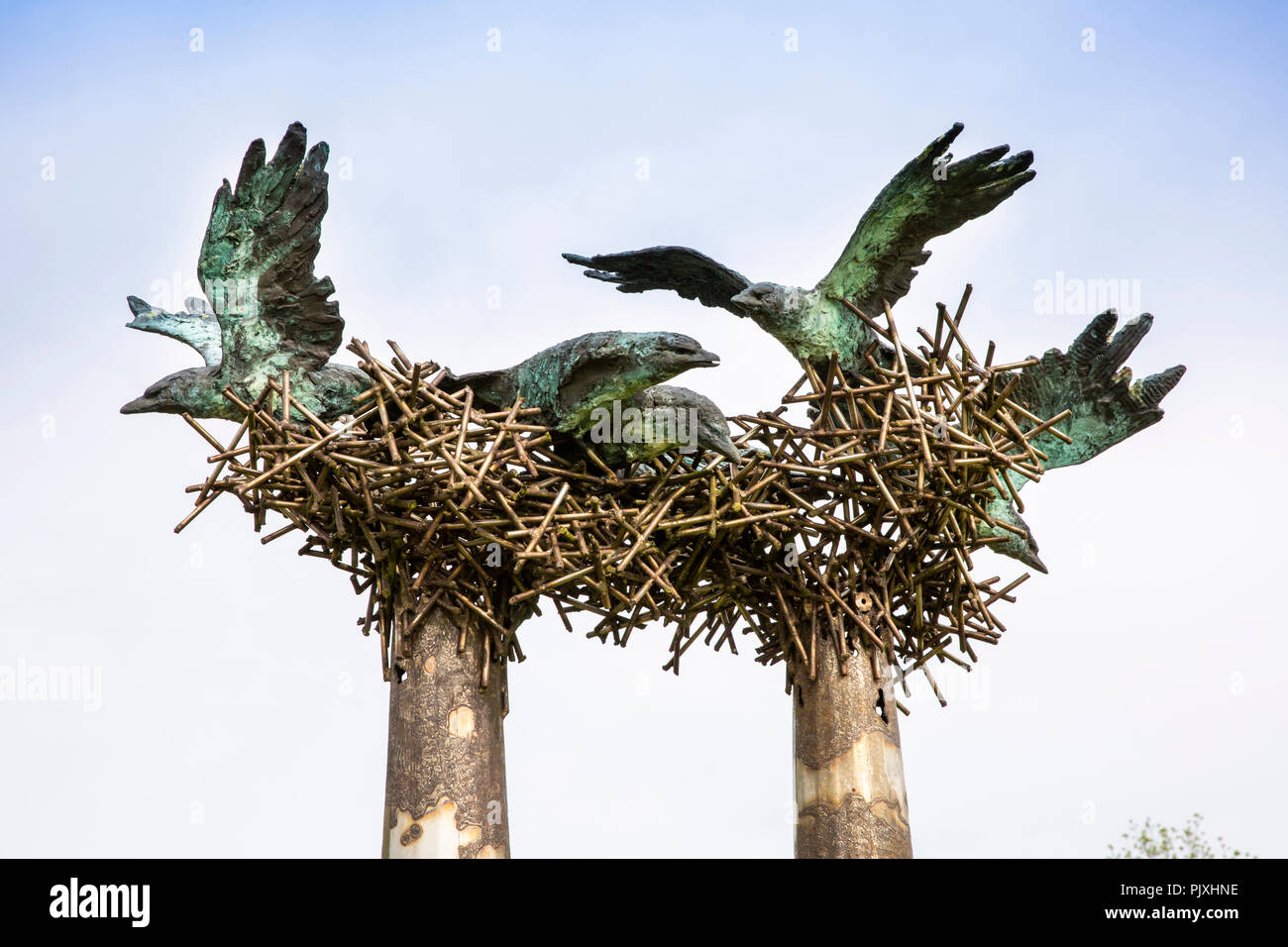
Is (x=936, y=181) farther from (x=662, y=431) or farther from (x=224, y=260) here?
(x=224, y=260)

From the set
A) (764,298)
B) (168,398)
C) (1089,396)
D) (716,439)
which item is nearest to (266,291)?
(168,398)

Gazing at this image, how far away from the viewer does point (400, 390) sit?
21.6 ft

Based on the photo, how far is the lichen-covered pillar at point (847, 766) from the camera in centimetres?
702

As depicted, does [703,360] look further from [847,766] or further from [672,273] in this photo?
[847,766]

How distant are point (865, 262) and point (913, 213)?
0.30 meters

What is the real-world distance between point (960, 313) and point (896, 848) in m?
2.23

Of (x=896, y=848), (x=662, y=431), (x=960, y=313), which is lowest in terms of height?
(x=896, y=848)

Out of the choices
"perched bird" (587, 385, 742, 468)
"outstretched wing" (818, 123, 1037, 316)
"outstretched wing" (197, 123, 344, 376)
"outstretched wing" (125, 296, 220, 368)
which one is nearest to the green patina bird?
"outstretched wing" (818, 123, 1037, 316)

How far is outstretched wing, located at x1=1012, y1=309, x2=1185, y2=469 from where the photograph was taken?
7.63 meters

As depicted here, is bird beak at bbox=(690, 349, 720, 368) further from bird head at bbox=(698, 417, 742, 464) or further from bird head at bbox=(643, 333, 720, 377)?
bird head at bbox=(698, 417, 742, 464)

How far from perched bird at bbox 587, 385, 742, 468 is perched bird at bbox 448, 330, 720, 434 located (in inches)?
2.6

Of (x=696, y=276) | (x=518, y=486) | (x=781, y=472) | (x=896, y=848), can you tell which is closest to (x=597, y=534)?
(x=518, y=486)

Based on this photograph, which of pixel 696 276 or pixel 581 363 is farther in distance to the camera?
pixel 696 276

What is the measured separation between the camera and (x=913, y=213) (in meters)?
6.95
